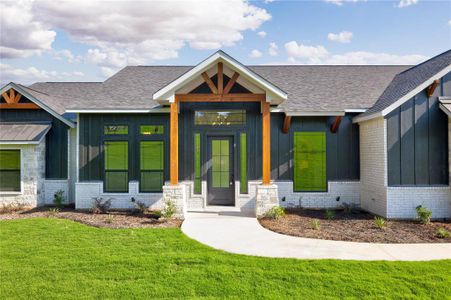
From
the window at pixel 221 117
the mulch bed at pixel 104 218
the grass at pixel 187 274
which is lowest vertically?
the grass at pixel 187 274

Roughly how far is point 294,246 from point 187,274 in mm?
2471

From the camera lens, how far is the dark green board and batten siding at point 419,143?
8852 mm

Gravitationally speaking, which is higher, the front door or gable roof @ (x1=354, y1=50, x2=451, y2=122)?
gable roof @ (x1=354, y1=50, x2=451, y2=122)

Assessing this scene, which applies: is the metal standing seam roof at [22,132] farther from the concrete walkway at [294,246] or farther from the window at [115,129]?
the concrete walkway at [294,246]

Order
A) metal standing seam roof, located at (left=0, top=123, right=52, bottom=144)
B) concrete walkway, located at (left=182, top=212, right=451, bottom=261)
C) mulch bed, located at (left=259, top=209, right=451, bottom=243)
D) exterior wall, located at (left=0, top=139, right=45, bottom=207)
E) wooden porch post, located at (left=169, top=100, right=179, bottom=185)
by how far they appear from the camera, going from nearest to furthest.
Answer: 1. concrete walkway, located at (left=182, top=212, right=451, bottom=261)
2. mulch bed, located at (left=259, top=209, right=451, bottom=243)
3. wooden porch post, located at (left=169, top=100, right=179, bottom=185)
4. metal standing seam roof, located at (left=0, top=123, right=52, bottom=144)
5. exterior wall, located at (left=0, top=139, right=45, bottom=207)

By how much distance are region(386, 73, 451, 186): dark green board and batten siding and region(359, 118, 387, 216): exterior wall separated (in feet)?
0.67

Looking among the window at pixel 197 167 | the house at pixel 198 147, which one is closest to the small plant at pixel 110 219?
the house at pixel 198 147

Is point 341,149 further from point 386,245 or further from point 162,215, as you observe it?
point 162,215

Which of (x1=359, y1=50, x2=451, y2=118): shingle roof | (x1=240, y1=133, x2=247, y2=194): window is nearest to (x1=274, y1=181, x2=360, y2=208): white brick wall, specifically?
(x1=240, y1=133, x2=247, y2=194): window

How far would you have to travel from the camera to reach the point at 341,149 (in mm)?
10633

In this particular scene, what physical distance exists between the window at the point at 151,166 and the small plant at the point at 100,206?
1211mm

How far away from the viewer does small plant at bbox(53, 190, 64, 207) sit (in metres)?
11.0

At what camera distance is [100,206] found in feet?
32.8

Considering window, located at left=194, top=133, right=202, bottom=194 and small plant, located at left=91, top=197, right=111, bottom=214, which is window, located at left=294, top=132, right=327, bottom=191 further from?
small plant, located at left=91, top=197, right=111, bottom=214
